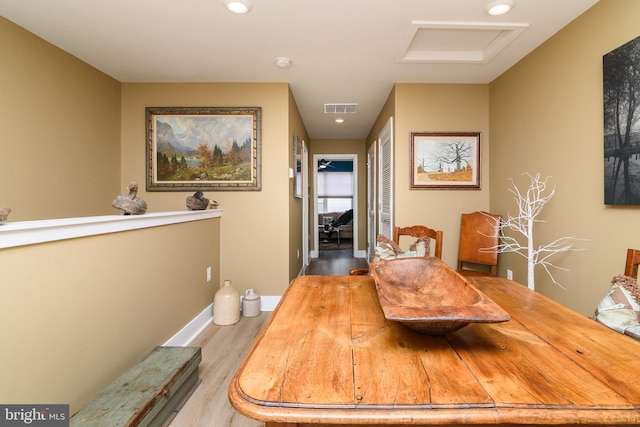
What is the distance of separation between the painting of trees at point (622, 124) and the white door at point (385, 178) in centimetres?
182

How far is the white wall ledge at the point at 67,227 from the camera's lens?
113 cm

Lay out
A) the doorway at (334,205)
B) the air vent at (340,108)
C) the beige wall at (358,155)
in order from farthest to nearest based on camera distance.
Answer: the doorway at (334,205) → the beige wall at (358,155) → the air vent at (340,108)

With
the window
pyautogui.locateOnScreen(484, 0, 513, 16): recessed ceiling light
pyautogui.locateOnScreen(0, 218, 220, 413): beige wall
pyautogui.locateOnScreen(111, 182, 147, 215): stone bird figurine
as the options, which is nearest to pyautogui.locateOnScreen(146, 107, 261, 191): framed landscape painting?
pyautogui.locateOnScreen(0, 218, 220, 413): beige wall

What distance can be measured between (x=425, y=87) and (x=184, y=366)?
330cm

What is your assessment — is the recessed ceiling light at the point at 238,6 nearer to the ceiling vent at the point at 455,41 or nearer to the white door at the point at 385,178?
the ceiling vent at the point at 455,41

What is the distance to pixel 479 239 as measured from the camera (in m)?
3.01

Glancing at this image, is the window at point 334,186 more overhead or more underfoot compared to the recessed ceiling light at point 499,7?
more underfoot

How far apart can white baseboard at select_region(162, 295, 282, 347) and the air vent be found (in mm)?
2582

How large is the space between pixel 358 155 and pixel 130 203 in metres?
4.78

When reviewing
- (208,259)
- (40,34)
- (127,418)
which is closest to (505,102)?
(208,259)

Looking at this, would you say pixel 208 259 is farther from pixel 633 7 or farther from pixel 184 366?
pixel 633 7

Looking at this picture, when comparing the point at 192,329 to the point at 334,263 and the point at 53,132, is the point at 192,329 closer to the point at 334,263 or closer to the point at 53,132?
the point at 53,132

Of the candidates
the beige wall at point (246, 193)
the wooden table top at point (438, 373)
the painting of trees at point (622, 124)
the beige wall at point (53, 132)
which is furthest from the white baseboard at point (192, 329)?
the painting of trees at point (622, 124)

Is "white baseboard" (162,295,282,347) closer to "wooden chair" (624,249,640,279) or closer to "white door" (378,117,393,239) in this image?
"white door" (378,117,393,239)
